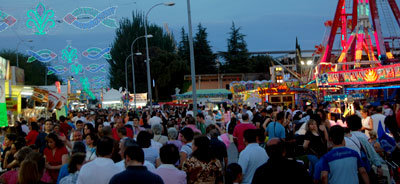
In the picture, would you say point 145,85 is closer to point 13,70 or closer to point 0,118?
point 13,70

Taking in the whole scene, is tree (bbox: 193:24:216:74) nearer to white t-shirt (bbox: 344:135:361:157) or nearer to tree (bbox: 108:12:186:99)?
tree (bbox: 108:12:186:99)

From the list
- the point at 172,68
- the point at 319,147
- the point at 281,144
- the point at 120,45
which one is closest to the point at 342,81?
the point at 319,147

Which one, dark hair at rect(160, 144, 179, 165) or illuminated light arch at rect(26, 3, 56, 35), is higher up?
illuminated light arch at rect(26, 3, 56, 35)

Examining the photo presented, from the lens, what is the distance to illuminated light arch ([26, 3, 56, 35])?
23781 millimetres

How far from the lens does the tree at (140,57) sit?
69.6 m

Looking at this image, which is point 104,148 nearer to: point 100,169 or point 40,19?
point 100,169

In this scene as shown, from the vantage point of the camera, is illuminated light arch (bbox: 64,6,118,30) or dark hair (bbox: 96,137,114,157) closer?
dark hair (bbox: 96,137,114,157)

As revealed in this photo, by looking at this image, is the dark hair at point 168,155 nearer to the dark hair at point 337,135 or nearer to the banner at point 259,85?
the dark hair at point 337,135

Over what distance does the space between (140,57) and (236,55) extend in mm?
15599

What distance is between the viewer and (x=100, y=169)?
556 centimetres

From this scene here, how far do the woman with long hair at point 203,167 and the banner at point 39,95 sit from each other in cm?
1954

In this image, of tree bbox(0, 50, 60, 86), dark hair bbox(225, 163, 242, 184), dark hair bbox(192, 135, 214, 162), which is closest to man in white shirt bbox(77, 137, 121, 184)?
dark hair bbox(192, 135, 214, 162)

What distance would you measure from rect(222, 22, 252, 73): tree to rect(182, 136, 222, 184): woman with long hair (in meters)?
71.4

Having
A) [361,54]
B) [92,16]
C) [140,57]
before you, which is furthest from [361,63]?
[140,57]
